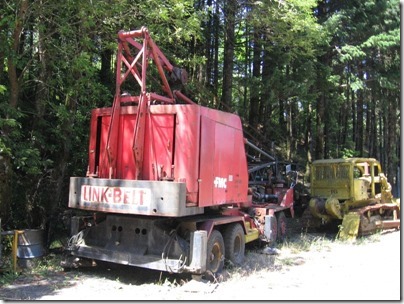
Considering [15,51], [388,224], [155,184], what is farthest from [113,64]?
[388,224]

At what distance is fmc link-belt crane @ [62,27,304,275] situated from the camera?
7172 mm

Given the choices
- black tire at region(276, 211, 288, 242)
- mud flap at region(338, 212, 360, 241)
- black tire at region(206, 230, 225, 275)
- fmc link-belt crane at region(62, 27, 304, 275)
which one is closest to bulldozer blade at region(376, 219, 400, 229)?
mud flap at region(338, 212, 360, 241)

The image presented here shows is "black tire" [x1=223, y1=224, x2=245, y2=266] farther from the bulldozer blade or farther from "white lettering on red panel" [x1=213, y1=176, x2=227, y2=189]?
the bulldozer blade

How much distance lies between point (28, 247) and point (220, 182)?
394 cm

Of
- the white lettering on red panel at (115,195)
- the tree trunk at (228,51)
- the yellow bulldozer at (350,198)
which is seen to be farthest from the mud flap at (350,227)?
the white lettering on red panel at (115,195)

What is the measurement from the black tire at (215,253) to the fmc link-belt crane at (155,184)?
19 millimetres

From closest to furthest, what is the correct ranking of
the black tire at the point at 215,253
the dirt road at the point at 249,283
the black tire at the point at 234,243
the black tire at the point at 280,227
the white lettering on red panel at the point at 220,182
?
the dirt road at the point at 249,283 → the black tire at the point at 215,253 → the white lettering on red panel at the point at 220,182 → the black tire at the point at 234,243 → the black tire at the point at 280,227

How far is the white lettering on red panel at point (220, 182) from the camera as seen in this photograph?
8101 mm

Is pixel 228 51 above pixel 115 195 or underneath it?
above

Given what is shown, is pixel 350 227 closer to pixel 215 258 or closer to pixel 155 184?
pixel 215 258

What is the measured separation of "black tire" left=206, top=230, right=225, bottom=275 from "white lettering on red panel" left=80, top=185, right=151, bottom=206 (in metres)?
1.59

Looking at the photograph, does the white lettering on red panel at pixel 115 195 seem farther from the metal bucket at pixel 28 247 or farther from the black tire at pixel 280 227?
the black tire at pixel 280 227

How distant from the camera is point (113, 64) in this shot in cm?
1587

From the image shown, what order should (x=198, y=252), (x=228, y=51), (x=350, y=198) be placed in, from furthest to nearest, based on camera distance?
(x=228, y=51) < (x=350, y=198) < (x=198, y=252)
